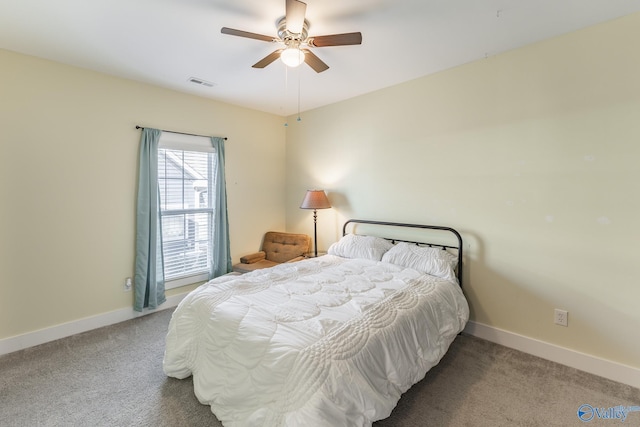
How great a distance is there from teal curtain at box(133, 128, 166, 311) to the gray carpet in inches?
27.5

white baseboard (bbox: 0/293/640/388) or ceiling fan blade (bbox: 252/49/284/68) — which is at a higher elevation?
ceiling fan blade (bbox: 252/49/284/68)

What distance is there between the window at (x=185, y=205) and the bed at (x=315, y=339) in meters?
1.61

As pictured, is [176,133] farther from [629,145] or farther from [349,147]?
[629,145]

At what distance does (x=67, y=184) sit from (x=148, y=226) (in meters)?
0.81

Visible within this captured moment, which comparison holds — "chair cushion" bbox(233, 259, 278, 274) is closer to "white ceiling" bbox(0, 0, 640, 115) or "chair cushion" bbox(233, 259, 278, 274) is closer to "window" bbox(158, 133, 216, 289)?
"window" bbox(158, 133, 216, 289)

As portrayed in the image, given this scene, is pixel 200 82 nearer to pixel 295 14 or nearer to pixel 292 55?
pixel 292 55

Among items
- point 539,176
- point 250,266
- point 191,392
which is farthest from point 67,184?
point 539,176

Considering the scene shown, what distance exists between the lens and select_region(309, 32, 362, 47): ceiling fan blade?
189 centimetres

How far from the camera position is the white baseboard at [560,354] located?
2119 mm

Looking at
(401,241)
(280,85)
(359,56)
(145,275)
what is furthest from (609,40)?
(145,275)

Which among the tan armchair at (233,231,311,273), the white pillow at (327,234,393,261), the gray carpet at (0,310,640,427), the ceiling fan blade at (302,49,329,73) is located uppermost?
the ceiling fan blade at (302,49,329,73)

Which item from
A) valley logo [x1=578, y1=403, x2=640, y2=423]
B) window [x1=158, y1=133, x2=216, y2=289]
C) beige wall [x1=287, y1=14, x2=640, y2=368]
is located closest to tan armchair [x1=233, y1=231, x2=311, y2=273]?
window [x1=158, y1=133, x2=216, y2=289]

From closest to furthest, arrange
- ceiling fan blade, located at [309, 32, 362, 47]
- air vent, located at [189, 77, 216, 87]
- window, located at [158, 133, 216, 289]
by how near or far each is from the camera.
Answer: ceiling fan blade, located at [309, 32, 362, 47]
air vent, located at [189, 77, 216, 87]
window, located at [158, 133, 216, 289]

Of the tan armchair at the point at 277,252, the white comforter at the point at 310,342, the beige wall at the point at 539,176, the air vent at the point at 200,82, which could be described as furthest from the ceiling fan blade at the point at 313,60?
the tan armchair at the point at 277,252
